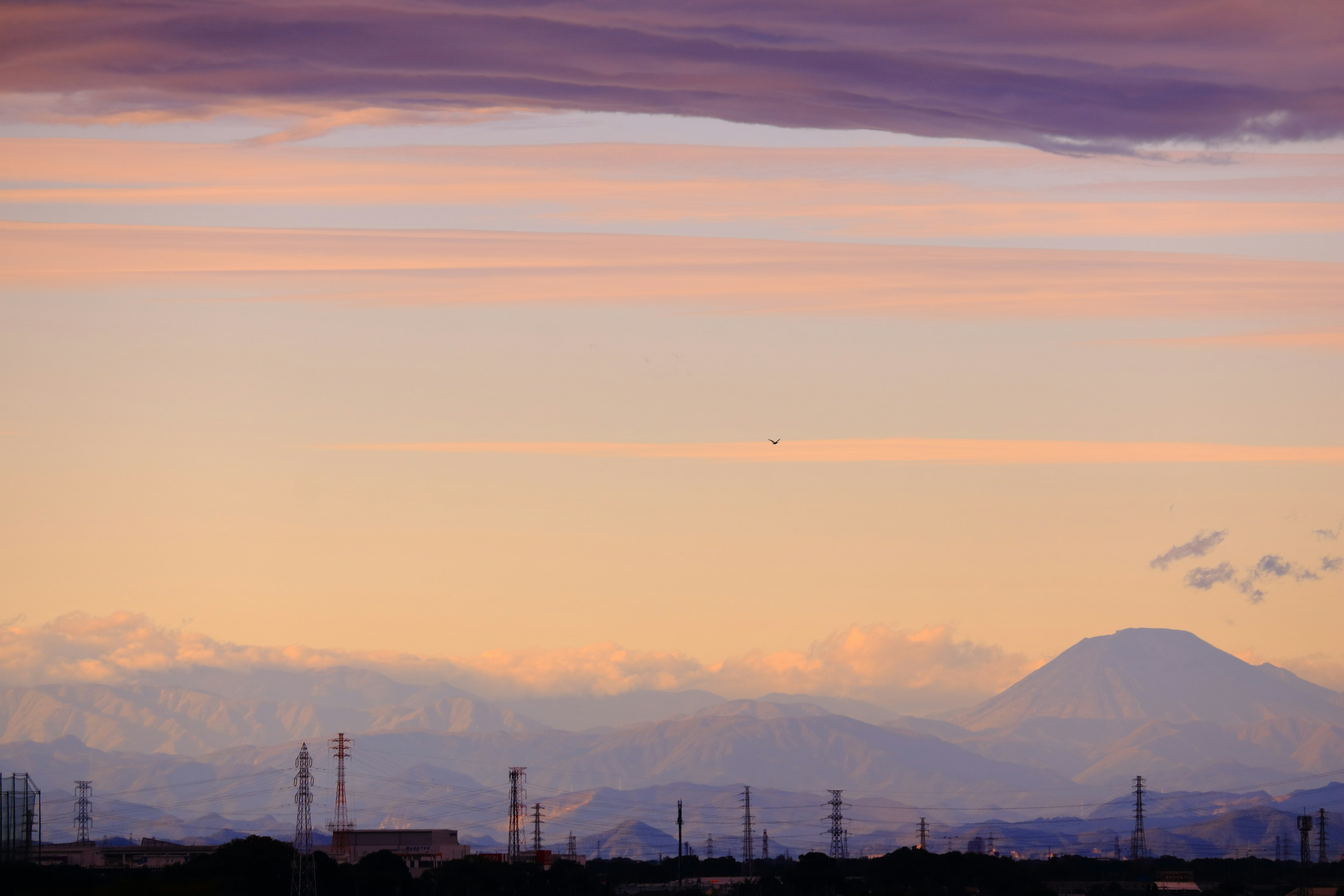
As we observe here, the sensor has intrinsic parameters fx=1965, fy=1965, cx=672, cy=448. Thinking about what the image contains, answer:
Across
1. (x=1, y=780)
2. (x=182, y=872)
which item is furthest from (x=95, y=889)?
(x=182, y=872)

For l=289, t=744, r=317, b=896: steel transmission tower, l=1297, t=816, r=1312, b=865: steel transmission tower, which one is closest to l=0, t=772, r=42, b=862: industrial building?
l=289, t=744, r=317, b=896: steel transmission tower

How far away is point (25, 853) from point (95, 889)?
2736 centimetres

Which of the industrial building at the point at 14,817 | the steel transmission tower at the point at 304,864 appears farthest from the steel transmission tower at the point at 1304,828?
the industrial building at the point at 14,817

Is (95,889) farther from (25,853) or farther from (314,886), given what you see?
(314,886)

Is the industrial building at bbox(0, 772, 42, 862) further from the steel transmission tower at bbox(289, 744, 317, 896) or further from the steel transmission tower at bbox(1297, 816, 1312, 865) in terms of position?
the steel transmission tower at bbox(1297, 816, 1312, 865)

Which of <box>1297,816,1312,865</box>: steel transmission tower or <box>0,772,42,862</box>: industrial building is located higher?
<box>0,772,42,862</box>: industrial building

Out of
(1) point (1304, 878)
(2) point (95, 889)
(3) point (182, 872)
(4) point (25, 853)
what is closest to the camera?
(2) point (95, 889)

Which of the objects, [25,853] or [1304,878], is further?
[1304,878]

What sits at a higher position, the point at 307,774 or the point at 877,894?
the point at 307,774

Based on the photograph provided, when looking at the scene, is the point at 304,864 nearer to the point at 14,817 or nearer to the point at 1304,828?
the point at 14,817

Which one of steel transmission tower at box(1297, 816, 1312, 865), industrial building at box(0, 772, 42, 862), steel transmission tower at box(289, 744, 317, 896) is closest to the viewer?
industrial building at box(0, 772, 42, 862)

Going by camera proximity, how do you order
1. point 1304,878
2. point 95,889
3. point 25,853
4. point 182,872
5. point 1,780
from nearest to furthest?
1. point 95,889
2. point 1,780
3. point 25,853
4. point 1304,878
5. point 182,872

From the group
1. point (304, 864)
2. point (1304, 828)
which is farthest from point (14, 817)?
point (1304, 828)

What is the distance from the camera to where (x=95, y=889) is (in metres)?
131
